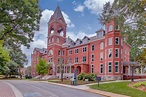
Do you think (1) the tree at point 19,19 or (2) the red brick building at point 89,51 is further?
(2) the red brick building at point 89,51

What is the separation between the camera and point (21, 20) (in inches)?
336

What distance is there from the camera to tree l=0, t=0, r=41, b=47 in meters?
7.35

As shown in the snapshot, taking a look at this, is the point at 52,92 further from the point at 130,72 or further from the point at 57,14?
the point at 57,14

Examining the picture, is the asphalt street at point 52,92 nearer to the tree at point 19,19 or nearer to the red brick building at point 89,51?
the tree at point 19,19

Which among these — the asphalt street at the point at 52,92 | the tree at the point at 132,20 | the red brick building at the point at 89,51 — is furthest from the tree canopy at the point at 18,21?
the red brick building at the point at 89,51

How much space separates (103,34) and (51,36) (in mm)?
17351

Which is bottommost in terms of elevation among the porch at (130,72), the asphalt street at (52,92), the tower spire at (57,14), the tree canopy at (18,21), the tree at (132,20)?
the asphalt street at (52,92)

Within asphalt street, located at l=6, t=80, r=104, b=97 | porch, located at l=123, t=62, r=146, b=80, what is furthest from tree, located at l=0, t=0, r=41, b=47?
porch, located at l=123, t=62, r=146, b=80

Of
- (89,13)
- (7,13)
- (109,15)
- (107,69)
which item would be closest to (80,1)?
(109,15)

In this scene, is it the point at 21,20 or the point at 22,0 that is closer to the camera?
the point at 22,0

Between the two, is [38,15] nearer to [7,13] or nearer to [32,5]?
[32,5]

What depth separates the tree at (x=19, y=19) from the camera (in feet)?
24.1

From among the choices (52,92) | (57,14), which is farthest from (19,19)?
(57,14)

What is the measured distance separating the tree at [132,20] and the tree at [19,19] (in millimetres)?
11372
